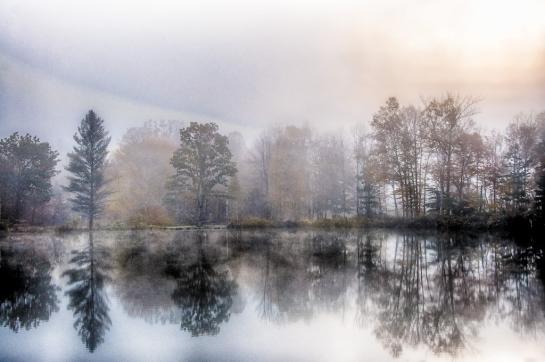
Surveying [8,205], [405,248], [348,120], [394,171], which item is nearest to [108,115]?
[8,205]

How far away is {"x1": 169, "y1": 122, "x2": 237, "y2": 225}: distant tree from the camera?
2820cm

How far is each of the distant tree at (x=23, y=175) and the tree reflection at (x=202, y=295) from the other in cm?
2237

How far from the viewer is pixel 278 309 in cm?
558

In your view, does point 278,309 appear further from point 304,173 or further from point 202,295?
point 304,173

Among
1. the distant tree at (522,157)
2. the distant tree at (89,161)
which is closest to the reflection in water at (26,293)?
the distant tree at (89,161)

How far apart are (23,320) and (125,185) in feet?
94.6

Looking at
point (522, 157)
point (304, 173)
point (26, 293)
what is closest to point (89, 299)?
point (26, 293)

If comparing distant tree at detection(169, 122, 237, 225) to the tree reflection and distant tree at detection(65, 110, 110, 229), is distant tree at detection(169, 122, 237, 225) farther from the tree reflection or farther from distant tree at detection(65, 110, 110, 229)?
the tree reflection

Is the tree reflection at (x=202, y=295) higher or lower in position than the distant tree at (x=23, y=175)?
lower

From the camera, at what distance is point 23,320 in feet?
17.7

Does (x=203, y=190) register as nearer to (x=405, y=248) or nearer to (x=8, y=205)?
(x=8, y=205)

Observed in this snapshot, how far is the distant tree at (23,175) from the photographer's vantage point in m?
27.1

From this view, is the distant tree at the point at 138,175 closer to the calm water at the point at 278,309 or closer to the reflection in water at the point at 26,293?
the reflection in water at the point at 26,293

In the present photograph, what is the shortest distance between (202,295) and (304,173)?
25701mm
